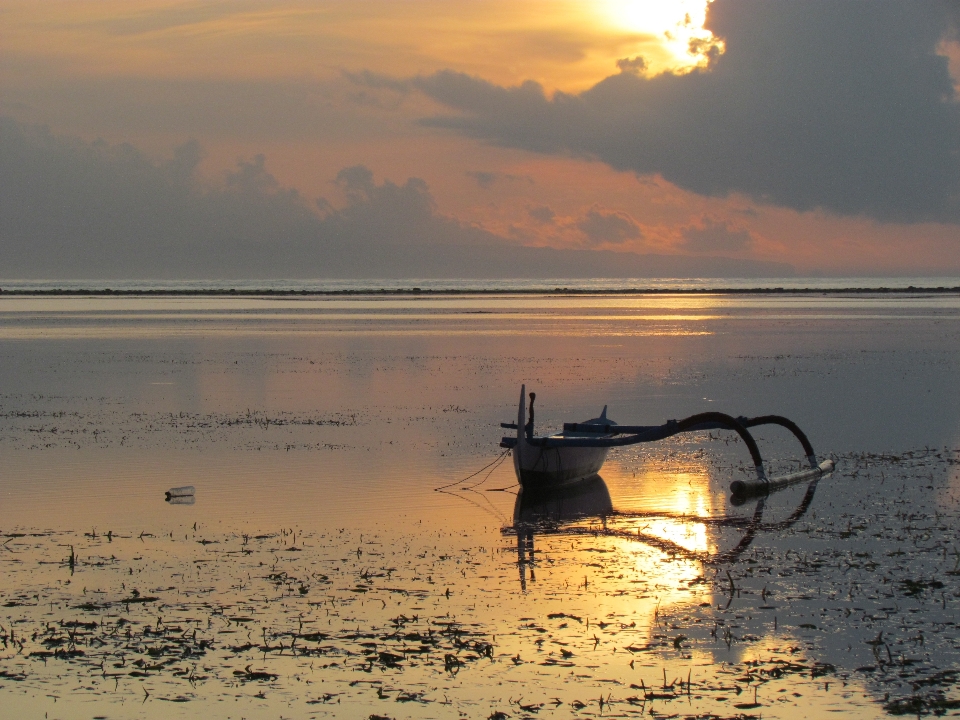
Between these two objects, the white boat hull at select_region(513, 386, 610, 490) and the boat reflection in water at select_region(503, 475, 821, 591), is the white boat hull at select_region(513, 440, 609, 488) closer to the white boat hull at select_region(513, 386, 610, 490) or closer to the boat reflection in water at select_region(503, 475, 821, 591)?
the white boat hull at select_region(513, 386, 610, 490)

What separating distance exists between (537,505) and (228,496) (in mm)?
5479

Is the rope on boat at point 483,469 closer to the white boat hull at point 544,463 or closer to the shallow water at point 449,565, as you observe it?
the shallow water at point 449,565

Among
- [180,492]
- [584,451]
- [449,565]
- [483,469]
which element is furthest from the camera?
[483,469]

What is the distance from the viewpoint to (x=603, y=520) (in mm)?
19969

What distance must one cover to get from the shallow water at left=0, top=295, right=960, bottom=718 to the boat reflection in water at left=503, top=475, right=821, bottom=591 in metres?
0.09

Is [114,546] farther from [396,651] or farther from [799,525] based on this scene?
[799,525]

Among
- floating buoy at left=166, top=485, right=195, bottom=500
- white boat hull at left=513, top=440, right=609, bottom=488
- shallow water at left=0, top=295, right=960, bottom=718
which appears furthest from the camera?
white boat hull at left=513, top=440, right=609, bottom=488

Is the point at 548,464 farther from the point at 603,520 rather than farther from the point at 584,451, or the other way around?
the point at 603,520

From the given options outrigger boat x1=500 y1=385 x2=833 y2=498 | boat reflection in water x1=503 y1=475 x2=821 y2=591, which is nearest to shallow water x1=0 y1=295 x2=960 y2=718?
boat reflection in water x1=503 y1=475 x2=821 y2=591

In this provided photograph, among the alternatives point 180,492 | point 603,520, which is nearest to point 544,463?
point 603,520

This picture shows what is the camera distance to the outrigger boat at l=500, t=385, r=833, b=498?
73.7ft

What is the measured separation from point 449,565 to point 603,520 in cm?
434

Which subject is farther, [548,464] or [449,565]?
[548,464]

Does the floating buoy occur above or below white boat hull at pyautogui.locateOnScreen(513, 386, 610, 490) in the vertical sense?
below
